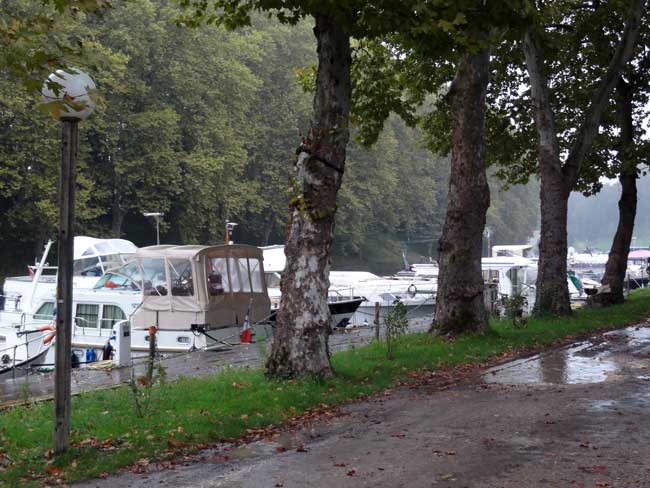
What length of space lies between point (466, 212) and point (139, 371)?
782 centimetres

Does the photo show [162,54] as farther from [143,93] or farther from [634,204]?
[634,204]

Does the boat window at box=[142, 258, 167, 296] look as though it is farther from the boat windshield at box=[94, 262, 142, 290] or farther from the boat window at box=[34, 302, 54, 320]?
the boat window at box=[34, 302, 54, 320]

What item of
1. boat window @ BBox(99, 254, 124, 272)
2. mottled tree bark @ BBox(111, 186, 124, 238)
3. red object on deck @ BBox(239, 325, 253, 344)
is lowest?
red object on deck @ BBox(239, 325, 253, 344)

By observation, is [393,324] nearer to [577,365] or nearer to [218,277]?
[577,365]

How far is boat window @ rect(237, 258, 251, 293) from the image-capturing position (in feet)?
88.6

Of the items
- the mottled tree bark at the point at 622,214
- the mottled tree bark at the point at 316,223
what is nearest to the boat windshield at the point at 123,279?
the mottled tree bark at the point at 316,223

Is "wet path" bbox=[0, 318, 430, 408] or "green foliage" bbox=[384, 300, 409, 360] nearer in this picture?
"wet path" bbox=[0, 318, 430, 408]

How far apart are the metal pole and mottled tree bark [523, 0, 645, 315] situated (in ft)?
57.1

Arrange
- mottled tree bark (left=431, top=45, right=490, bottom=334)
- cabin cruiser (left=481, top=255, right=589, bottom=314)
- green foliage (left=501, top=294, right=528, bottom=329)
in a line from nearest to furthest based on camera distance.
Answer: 1. mottled tree bark (left=431, top=45, right=490, bottom=334)
2. green foliage (left=501, top=294, right=528, bottom=329)
3. cabin cruiser (left=481, top=255, right=589, bottom=314)

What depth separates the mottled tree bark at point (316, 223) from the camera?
1270 centimetres

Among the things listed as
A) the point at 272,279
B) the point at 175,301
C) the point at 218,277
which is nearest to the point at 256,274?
the point at 218,277

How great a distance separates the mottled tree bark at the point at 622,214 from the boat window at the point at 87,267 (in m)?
18.5

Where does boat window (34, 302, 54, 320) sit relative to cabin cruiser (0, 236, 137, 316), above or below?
below

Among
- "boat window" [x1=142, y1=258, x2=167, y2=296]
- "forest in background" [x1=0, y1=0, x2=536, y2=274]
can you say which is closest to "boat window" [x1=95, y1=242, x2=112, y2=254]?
"forest in background" [x1=0, y1=0, x2=536, y2=274]
